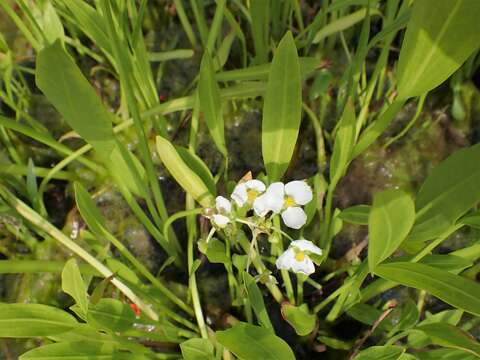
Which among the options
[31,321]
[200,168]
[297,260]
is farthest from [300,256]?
[31,321]

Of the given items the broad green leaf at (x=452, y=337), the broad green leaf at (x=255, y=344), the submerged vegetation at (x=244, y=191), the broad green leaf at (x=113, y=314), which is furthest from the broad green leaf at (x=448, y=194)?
the broad green leaf at (x=113, y=314)

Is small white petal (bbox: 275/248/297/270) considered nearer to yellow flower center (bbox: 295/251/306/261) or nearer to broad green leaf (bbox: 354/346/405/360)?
yellow flower center (bbox: 295/251/306/261)

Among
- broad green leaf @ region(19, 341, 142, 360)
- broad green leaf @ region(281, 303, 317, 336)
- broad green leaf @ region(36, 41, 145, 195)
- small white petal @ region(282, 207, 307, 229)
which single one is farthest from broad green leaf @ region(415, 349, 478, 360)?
broad green leaf @ region(36, 41, 145, 195)

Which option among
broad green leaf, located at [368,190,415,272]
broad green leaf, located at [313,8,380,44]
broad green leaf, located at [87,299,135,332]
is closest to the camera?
broad green leaf, located at [368,190,415,272]

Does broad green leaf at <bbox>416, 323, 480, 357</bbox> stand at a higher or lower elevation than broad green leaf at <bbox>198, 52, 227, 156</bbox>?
lower

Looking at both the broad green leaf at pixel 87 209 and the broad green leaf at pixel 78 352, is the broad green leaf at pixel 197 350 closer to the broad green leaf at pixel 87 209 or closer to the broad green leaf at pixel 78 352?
the broad green leaf at pixel 78 352

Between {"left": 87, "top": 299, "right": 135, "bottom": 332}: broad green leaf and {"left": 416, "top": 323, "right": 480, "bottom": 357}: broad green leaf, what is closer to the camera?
{"left": 416, "top": 323, "right": 480, "bottom": 357}: broad green leaf
